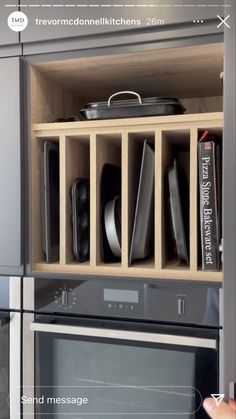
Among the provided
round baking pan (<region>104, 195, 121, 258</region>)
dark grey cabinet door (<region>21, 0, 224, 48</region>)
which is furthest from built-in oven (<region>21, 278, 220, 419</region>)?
dark grey cabinet door (<region>21, 0, 224, 48</region>)

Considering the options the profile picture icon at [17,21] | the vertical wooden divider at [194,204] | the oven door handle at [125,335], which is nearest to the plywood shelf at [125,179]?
the vertical wooden divider at [194,204]

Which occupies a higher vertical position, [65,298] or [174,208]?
[174,208]

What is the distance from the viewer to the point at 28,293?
34.7 inches

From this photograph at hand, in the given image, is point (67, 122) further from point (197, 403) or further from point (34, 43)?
point (197, 403)

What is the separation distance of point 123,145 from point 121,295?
0.34m

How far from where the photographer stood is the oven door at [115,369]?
79cm

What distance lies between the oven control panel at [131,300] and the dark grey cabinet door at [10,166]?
0.11 m

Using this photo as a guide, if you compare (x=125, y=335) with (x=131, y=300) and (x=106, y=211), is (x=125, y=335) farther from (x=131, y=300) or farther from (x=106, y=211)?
(x=106, y=211)

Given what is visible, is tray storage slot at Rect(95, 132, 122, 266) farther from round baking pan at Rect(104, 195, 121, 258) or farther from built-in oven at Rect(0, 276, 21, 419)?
built-in oven at Rect(0, 276, 21, 419)

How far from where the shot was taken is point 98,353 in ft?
2.87

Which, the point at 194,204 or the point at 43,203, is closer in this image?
the point at 194,204

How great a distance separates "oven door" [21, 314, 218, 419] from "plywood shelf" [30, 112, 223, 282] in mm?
127

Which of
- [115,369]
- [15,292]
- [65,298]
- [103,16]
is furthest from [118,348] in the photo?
[103,16]

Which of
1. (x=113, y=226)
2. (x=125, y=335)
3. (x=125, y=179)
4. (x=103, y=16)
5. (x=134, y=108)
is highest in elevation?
(x=103, y=16)
